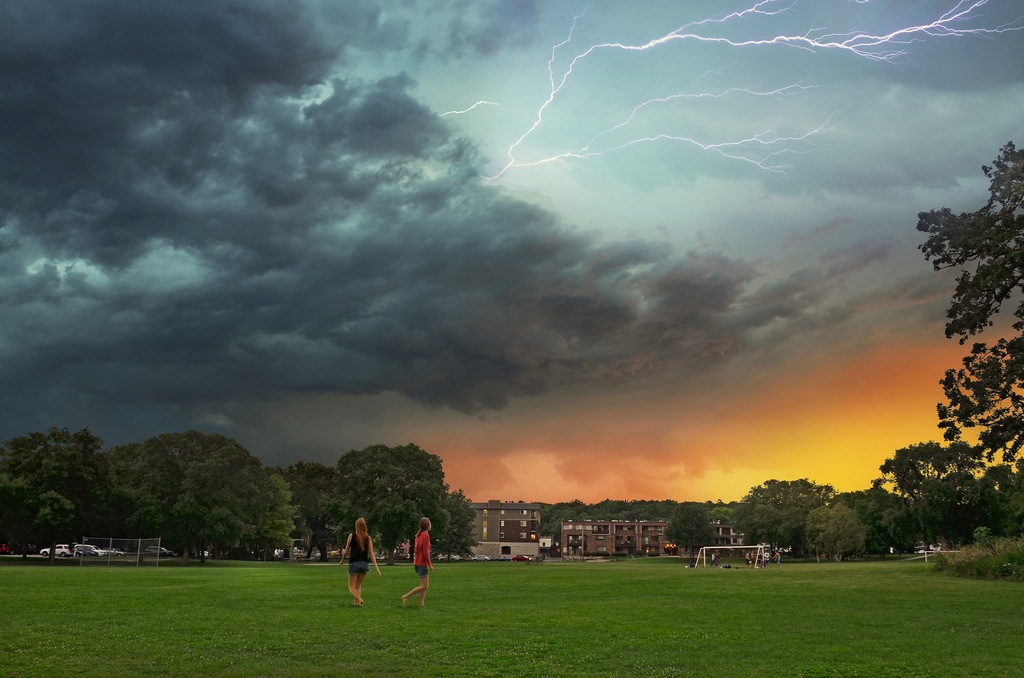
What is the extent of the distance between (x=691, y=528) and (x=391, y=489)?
339 ft

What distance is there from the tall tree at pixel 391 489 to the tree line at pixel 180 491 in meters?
0.12

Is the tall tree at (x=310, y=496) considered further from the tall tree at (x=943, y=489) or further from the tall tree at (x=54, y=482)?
the tall tree at (x=943, y=489)

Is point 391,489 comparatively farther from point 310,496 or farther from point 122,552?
point 310,496

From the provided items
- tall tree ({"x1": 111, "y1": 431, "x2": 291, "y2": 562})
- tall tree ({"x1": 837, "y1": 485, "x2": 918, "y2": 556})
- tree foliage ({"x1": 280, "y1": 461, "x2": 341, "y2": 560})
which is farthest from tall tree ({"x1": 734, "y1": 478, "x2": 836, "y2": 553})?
tall tree ({"x1": 111, "y1": 431, "x2": 291, "y2": 562})

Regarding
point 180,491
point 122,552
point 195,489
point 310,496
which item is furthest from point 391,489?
point 310,496

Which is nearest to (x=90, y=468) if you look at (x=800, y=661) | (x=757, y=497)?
(x=800, y=661)

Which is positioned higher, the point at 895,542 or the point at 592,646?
the point at 592,646

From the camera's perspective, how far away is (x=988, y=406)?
38625 mm

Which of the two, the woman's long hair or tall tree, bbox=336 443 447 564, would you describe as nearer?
the woman's long hair

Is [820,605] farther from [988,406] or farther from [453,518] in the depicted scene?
[453,518]

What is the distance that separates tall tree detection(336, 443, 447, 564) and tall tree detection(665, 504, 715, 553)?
96.0 metres

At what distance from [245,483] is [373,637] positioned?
79107 millimetres

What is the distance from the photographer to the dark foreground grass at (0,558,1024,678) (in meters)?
13.2

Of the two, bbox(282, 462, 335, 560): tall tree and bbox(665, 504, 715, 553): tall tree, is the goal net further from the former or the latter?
bbox(665, 504, 715, 553): tall tree
